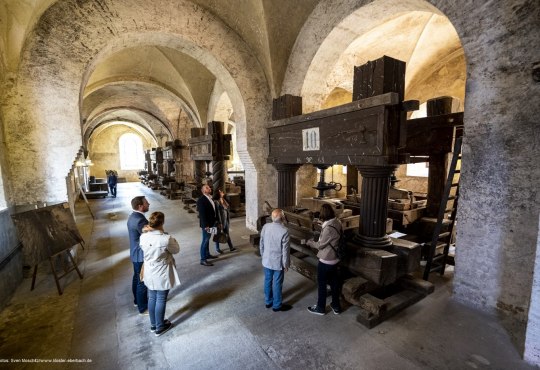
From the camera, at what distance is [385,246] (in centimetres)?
353

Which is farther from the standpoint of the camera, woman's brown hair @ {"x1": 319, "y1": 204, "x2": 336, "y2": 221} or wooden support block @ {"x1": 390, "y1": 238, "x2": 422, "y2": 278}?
wooden support block @ {"x1": 390, "y1": 238, "x2": 422, "y2": 278}

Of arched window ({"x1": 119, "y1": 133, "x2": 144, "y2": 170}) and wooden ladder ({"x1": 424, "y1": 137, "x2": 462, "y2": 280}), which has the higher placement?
arched window ({"x1": 119, "y1": 133, "x2": 144, "y2": 170})

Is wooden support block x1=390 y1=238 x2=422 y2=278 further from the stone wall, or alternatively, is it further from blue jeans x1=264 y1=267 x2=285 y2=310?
the stone wall

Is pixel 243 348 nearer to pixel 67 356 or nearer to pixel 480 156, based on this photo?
pixel 67 356

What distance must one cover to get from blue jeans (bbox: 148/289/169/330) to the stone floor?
158mm

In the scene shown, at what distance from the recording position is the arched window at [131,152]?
27812 millimetres

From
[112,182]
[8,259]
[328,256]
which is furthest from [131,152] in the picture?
[328,256]

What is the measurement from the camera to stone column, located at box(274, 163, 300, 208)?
5204 millimetres

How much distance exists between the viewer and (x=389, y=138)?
3084mm

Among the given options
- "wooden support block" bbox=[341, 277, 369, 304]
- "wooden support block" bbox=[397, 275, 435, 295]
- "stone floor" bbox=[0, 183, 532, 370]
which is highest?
"wooden support block" bbox=[341, 277, 369, 304]

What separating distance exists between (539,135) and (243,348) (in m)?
4.15

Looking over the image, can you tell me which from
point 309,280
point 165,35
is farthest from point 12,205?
point 309,280

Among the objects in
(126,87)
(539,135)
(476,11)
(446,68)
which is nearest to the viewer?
(539,135)

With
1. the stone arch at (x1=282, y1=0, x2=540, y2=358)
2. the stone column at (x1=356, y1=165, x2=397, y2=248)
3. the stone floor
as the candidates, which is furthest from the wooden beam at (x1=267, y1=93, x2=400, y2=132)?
the stone floor
